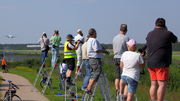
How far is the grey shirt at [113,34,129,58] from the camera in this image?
25.6ft

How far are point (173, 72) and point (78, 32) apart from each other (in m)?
14.1

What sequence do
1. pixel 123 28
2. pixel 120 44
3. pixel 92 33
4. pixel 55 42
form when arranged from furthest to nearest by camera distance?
pixel 55 42
pixel 123 28
pixel 120 44
pixel 92 33

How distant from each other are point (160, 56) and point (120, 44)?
184 cm

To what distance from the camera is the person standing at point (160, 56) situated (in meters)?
6.10

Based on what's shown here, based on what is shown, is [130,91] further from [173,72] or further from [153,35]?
[173,72]

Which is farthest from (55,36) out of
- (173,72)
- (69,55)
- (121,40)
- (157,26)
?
(173,72)

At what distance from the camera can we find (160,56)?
6.15 metres

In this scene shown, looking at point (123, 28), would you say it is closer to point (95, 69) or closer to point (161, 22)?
point (95, 69)

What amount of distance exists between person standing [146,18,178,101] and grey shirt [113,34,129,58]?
4.85 feet

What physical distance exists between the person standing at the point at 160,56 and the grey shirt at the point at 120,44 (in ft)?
4.85

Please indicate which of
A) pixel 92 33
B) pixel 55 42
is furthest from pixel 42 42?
pixel 92 33

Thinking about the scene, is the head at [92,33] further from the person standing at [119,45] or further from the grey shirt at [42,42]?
the grey shirt at [42,42]

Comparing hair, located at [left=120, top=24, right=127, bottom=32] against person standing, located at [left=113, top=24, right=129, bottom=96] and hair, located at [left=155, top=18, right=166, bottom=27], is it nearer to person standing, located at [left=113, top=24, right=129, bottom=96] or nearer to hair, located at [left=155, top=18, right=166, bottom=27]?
person standing, located at [left=113, top=24, right=129, bottom=96]

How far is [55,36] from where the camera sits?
567 inches
